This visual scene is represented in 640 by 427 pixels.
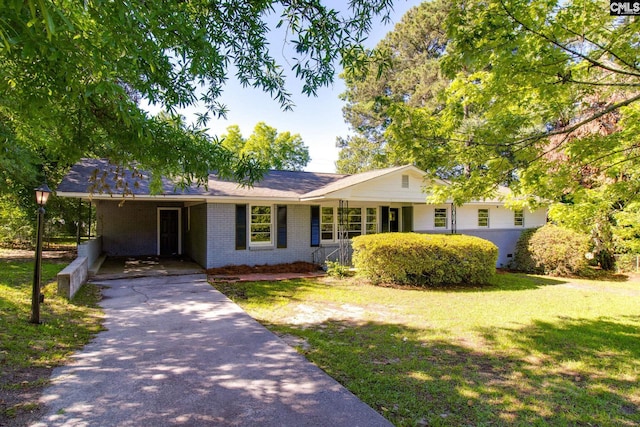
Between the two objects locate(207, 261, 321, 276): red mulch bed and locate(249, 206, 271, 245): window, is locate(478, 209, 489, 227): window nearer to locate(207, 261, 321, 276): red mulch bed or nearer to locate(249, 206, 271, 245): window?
locate(207, 261, 321, 276): red mulch bed

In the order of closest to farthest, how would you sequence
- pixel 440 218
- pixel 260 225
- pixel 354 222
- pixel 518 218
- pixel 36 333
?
pixel 36 333, pixel 260 225, pixel 354 222, pixel 440 218, pixel 518 218

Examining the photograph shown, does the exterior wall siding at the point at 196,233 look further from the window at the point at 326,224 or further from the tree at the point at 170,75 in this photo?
the tree at the point at 170,75

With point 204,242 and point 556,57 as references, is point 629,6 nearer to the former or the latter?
point 556,57

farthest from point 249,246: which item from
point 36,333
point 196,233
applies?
point 36,333

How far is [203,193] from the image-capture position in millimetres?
11812

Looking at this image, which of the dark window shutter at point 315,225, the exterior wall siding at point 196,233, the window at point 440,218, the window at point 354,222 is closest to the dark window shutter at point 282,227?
the dark window shutter at point 315,225

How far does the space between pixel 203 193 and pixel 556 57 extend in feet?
33.2

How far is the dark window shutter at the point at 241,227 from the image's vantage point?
12.6m

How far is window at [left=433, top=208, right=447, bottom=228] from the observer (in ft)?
55.3

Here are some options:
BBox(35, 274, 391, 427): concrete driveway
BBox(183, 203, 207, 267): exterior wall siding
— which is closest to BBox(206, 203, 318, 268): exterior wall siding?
BBox(183, 203, 207, 267): exterior wall siding

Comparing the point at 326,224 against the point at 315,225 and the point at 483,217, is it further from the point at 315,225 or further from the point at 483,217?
the point at 483,217

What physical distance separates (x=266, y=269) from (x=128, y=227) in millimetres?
7424

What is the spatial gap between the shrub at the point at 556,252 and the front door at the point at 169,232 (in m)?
16.3

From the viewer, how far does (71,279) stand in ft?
25.8
